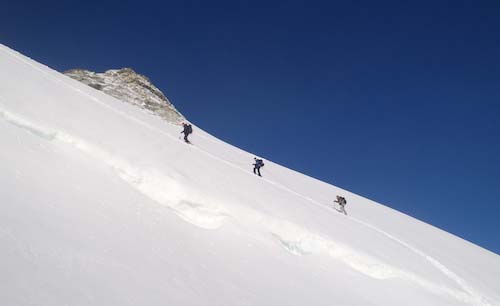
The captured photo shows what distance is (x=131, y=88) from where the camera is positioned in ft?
145

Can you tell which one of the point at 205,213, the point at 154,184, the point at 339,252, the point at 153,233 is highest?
the point at 339,252

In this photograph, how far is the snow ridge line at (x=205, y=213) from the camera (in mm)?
10188

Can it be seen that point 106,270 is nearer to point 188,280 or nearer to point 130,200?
point 188,280

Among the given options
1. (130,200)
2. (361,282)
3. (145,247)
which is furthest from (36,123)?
(361,282)

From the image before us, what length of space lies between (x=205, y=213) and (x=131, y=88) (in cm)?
3691

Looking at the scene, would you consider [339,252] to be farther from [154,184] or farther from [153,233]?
[153,233]

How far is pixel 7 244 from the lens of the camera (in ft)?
17.0

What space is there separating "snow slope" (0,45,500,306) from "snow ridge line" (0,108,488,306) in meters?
0.04

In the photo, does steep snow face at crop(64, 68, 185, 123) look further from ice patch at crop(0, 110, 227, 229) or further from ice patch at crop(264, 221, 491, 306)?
ice patch at crop(264, 221, 491, 306)

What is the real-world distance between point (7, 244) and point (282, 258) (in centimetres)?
640

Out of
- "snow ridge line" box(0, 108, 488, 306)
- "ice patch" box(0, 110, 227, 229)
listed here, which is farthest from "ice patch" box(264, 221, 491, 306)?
"ice patch" box(0, 110, 227, 229)

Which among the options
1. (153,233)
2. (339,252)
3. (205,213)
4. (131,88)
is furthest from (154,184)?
(131,88)

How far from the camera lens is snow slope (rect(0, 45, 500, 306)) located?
5.64 m

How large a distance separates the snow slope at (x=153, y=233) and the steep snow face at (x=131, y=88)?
79.9 feet
